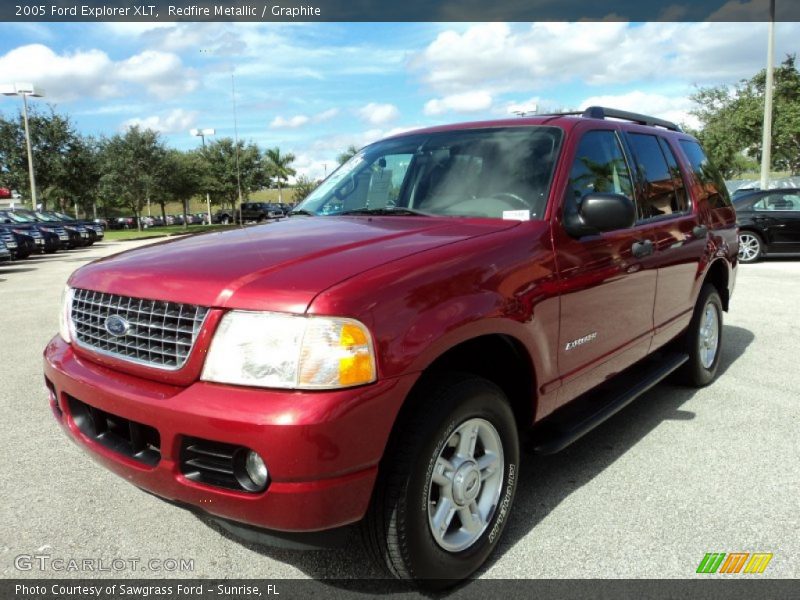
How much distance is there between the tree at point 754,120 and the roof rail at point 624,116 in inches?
1317

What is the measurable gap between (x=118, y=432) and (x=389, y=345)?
1174 mm

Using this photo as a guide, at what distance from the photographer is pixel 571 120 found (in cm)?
342

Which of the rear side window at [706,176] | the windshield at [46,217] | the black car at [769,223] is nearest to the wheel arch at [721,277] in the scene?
the rear side window at [706,176]

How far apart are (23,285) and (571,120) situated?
488 inches

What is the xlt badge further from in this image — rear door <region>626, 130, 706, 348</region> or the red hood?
rear door <region>626, 130, 706, 348</region>

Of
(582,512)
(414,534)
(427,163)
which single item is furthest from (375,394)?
(427,163)

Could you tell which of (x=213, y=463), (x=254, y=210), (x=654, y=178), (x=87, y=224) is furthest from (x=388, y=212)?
(x=254, y=210)

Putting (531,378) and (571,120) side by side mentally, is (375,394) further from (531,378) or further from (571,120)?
(571,120)

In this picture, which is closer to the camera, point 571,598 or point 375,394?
point 375,394

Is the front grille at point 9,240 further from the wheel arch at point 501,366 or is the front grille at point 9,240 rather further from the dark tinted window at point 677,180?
the wheel arch at point 501,366

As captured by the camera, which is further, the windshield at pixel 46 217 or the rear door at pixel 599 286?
the windshield at pixel 46 217

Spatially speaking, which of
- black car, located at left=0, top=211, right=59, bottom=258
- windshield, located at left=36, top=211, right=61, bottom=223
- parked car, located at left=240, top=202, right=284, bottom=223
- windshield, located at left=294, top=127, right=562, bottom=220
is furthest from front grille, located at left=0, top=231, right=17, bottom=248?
parked car, located at left=240, top=202, right=284, bottom=223

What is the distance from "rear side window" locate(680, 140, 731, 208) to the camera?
4.84m

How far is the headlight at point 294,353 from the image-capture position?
1988 mm
